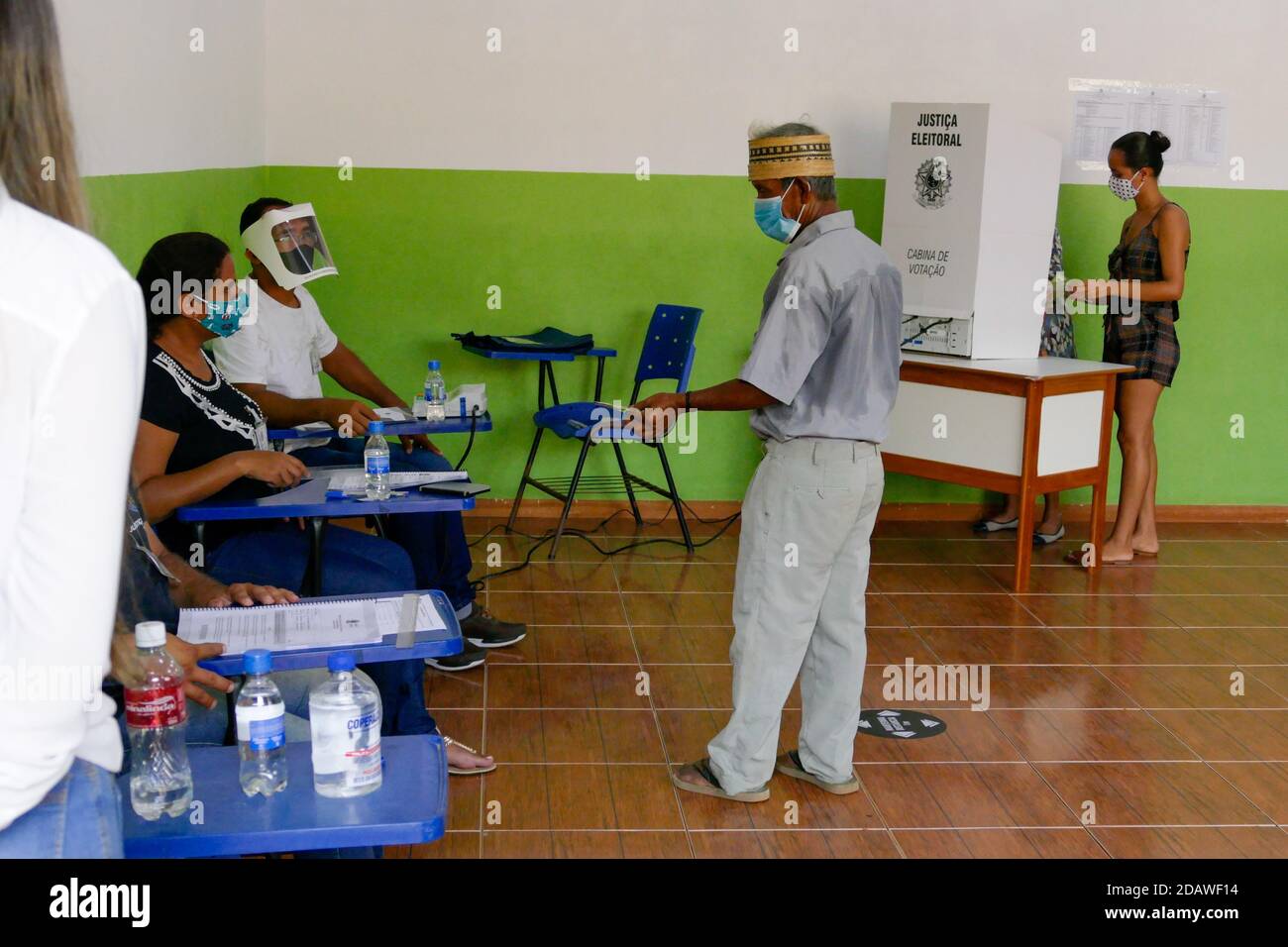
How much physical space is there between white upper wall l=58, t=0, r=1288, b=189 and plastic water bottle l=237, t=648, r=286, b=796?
159 inches

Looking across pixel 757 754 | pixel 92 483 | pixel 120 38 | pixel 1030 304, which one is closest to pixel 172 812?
pixel 92 483

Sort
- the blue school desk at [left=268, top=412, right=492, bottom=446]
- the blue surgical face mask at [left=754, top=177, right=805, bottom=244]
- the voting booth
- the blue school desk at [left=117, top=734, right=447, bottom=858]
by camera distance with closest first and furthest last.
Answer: the blue school desk at [left=117, top=734, right=447, bottom=858] → the blue surgical face mask at [left=754, top=177, right=805, bottom=244] → the blue school desk at [left=268, top=412, right=492, bottom=446] → the voting booth

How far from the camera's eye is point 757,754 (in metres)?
2.99

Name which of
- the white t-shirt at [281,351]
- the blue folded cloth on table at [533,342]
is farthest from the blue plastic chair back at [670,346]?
the white t-shirt at [281,351]

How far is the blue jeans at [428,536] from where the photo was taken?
3775 mm

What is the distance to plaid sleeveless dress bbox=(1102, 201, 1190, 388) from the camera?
17.1ft

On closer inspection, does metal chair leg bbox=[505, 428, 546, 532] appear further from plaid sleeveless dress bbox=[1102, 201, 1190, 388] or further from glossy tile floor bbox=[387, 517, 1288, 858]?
plaid sleeveless dress bbox=[1102, 201, 1190, 388]

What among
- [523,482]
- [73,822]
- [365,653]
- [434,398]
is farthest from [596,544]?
[73,822]

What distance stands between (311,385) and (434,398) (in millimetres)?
431

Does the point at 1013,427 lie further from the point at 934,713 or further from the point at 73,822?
the point at 73,822

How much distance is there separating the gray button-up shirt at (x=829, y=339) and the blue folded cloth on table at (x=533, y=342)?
2.44m

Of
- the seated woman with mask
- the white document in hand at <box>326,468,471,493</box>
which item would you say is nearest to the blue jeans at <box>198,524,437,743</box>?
the seated woman with mask

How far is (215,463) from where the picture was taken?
2898 mm

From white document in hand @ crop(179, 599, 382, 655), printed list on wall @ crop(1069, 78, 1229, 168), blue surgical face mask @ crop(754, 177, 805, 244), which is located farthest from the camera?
printed list on wall @ crop(1069, 78, 1229, 168)
